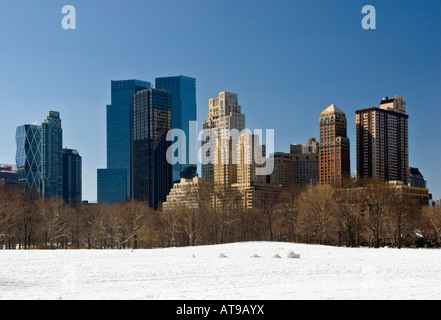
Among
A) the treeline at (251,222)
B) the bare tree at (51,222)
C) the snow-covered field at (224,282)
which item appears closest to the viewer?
the snow-covered field at (224,282)

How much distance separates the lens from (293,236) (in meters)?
86.6

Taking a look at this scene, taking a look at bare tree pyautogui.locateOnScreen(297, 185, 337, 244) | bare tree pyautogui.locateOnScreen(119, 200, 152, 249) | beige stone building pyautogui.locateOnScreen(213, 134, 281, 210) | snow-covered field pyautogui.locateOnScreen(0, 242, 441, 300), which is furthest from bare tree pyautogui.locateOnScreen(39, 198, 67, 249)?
beige stone building pyautogui.locateOnScreen(213, 134, 281, 210)

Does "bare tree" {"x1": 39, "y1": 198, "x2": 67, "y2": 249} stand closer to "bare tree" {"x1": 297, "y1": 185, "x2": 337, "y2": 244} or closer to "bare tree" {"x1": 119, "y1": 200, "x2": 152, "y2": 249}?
"bare tree" {"x1": 119, "y1": 200, "x2": 152, "y2": 249}

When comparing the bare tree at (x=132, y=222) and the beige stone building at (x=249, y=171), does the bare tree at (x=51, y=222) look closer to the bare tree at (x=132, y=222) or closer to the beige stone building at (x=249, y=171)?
the bare tree at (x=132, y=222)

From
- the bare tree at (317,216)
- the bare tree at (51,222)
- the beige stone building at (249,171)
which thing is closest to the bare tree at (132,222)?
the bare tree at (51,222)

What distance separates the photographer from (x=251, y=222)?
335ft

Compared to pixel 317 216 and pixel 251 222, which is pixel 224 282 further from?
pixel 251 222

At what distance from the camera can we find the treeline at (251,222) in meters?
76.5

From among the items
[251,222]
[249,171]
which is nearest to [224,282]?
[251,222]

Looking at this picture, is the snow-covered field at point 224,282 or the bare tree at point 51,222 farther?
the bare tree at point 51,222

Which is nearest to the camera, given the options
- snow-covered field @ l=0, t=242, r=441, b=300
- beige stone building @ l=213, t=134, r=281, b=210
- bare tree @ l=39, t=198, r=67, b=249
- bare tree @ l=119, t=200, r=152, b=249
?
snow-covered field @ l=0, t=242, r=441, b=300

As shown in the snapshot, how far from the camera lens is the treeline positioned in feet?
251
